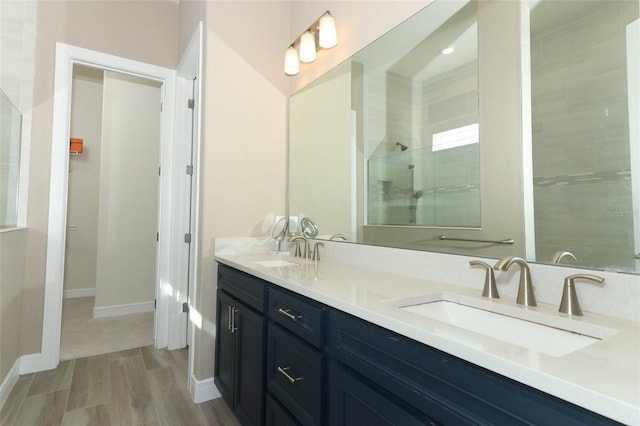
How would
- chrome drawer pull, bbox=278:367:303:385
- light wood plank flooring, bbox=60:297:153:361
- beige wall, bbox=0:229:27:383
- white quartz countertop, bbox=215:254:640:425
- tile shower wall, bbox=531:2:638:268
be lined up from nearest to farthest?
white quartz countertop, bbox=215:254:640:425
tile shower wall, bbox=531:2:638:268
chrome drawer pull, bbox=278:367:303:385
beige wall, bbox=0:229:27:383
light wood plank flooring, bbox=60:297:153:361

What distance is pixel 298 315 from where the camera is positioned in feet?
3.89

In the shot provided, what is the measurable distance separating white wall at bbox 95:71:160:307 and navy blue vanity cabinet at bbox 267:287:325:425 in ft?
9.74

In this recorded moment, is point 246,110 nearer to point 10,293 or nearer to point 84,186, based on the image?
point 10,293

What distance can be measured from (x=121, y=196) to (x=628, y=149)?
4129 millimetres

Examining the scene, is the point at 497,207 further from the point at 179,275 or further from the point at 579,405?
the point at 179,275

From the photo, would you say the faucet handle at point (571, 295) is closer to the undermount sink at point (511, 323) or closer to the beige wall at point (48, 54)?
the undermount sink at point (511, 323)

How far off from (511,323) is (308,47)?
75.0 inches

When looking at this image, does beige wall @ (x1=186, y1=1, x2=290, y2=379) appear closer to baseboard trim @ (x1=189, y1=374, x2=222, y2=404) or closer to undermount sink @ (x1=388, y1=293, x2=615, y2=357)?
baseboard trim @ (x1=189, y1=374, x2=222, y2=404)

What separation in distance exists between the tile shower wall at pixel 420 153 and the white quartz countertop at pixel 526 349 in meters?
0.34

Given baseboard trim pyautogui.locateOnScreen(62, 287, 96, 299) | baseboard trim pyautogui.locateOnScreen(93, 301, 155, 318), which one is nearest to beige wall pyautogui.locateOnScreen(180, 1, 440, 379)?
baseboard trim pyautogui.locateOnScreen(93, 301, 155, 318)

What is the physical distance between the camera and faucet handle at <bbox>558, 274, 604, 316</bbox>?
0.85 metres

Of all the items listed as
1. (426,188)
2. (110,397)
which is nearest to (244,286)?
(426,188)

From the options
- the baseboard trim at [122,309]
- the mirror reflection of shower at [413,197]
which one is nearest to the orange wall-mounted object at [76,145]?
the baseboard trim at [122,309]

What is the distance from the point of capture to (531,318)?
88cm
